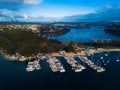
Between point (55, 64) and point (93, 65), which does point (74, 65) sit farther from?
point (55, 64)

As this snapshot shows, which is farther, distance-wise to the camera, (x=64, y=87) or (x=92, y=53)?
(x=92, y=53)

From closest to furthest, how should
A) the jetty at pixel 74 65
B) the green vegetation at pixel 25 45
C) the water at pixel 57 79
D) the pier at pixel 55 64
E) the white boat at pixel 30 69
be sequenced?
the water at pixel 57 79 < the pier at pixel 55 64 < the jetty at pixel 74 65 < the white boat at pixel 30 69 < the green vegetation at pixel 25 45

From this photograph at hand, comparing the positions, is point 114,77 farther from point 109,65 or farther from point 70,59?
point 70,59

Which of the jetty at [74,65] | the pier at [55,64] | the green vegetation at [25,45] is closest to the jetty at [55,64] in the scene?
the pier at [55,64]

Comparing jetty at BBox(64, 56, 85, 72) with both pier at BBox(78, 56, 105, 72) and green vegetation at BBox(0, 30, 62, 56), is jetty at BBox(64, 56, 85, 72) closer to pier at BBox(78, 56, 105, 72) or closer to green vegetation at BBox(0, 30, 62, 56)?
pier at BBox(78, 56, 105, 72)

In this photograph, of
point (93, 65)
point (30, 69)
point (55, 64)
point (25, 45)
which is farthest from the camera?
point (25, 45)

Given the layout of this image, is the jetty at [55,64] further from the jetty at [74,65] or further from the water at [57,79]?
the jetty at [74,65]

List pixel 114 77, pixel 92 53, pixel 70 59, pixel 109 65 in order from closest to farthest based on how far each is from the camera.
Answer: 1. pixel 114 77
2. pixel 109 65
3. pixel 70 59
4. pixel 92 53

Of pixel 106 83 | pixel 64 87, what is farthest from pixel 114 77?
pixel 64 87

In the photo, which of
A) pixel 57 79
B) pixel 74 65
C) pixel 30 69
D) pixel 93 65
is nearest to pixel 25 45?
pixel 30 69
